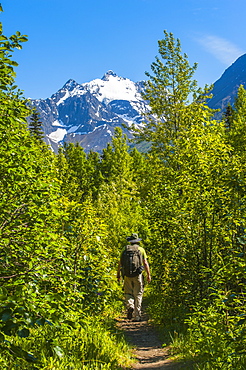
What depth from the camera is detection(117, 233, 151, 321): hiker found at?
31.6 ft

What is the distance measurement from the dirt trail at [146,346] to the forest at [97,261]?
0.26 meters

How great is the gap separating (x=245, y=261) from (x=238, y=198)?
2.02m

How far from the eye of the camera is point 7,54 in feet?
13.5

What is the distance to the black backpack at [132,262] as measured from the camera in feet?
31.6

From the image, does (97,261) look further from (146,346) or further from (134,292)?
(134,292)

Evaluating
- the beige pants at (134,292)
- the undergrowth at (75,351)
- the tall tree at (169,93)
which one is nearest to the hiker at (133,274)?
the beige pants at (134,292)

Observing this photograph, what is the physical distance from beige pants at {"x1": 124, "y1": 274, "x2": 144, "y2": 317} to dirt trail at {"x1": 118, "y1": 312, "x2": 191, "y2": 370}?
0.44 m

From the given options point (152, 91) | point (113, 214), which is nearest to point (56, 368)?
point (113, 214)

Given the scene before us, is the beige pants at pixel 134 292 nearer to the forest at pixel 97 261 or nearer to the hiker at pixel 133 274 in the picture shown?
the hiker at pixel 133 274

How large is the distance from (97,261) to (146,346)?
6.89 feet

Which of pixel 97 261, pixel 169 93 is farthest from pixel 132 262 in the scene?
pixel 169 93

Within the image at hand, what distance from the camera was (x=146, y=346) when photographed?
25.9ft

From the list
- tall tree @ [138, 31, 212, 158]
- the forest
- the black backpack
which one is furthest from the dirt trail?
tall tree @ [138, 31, 212, 158]

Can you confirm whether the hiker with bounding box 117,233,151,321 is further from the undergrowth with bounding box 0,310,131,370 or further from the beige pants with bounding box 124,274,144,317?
the undergrowth with bounding box 0,310,131,370
